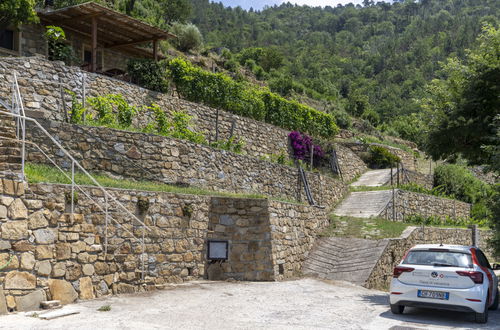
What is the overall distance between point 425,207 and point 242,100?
11.5m

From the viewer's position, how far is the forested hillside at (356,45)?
190 ft

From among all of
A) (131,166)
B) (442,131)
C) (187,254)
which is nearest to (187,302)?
(187,254)

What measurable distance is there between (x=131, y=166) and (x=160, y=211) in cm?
264

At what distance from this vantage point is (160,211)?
38.2 feet

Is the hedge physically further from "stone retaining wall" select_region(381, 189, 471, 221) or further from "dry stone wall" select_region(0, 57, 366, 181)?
"stone retaining wall" select_region(381, 189, 471, 221)

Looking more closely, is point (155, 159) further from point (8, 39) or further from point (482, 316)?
point (482, 316)

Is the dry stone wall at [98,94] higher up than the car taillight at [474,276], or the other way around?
the dry stone wall at [98,94]


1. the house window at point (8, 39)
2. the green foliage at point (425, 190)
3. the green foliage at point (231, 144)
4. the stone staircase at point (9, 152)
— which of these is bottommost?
the green foliage at point (425, 190)

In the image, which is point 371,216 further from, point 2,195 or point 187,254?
point 2,195

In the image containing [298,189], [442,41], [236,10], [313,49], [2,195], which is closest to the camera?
[2,195]

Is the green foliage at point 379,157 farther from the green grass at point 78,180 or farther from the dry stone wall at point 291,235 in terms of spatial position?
the green grass at point 78,180

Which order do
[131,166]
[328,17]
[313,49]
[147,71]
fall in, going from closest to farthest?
[131,166], [147,71], [313,49], [328,17]

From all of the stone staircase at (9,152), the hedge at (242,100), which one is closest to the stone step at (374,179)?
the hedge at (242,100)

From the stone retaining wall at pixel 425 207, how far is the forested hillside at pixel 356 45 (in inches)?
514
